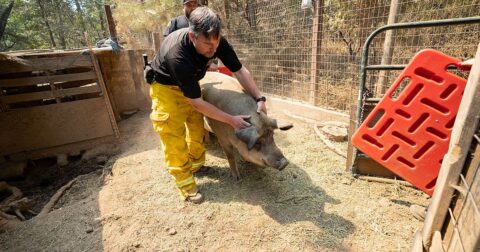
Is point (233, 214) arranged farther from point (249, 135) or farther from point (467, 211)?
point (467, 211)

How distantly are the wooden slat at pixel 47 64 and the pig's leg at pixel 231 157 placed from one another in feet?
10.4

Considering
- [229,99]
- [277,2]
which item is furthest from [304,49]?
[229,99]

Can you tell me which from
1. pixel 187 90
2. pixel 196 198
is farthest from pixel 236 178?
pixel 187 90

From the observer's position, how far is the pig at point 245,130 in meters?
2.89

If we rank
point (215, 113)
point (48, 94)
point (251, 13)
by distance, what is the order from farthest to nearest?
point (251, 13), point (48, 94), point (215, 113)

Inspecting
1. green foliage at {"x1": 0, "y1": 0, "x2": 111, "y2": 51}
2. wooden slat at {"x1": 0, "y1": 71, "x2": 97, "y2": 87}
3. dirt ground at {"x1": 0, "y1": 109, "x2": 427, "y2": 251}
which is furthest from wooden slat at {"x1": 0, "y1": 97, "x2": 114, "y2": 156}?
green foliage at {"x1": 0, "y1": 0, "x2": 111, "y2": 51}

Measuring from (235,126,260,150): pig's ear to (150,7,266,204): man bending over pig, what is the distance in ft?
0.19

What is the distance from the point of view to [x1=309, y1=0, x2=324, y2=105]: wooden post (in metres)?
5.11

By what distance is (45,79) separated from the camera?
4613 millimetres

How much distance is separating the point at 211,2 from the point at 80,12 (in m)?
25.5

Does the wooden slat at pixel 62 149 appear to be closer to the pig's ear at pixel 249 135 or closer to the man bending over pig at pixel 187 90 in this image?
the man bending over pig at pixel 187 90

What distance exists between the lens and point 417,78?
2.32 metres

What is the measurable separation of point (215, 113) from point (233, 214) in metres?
1.15

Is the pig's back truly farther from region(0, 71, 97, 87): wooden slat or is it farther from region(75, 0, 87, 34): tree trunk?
region(75, 0, 87, 34): tree trunk
